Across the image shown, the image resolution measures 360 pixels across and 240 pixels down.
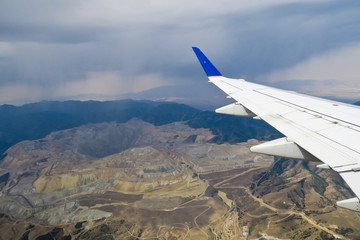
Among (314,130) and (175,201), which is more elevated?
(314,130)

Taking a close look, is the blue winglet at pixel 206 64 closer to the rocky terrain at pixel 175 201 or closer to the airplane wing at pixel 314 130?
the airplane wing at pixel 314 130

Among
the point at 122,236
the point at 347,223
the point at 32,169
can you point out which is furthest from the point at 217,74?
the point at 32,169

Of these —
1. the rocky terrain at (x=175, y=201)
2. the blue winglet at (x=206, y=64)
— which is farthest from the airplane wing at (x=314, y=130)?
the rocky terrain at (x=175, y=201)

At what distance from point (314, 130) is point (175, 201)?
11892cm

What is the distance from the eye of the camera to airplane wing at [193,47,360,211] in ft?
20.0

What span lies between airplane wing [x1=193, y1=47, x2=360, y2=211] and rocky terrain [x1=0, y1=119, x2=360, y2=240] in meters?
69.7

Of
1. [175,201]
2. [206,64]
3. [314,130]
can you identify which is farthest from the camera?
[175,201]

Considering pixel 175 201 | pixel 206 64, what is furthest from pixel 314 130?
pixel 175 201

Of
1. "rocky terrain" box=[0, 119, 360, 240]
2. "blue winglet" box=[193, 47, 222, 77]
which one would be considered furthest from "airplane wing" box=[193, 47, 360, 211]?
"rocky terrain" box=[0, 119, 360, 240]

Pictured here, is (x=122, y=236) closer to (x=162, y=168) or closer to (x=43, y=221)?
(x=43, y=221)

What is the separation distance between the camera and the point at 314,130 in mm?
9180

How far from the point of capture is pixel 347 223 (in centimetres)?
6956

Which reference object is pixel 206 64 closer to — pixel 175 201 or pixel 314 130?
pixel 314 130

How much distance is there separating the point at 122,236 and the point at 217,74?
87759 millimetres
